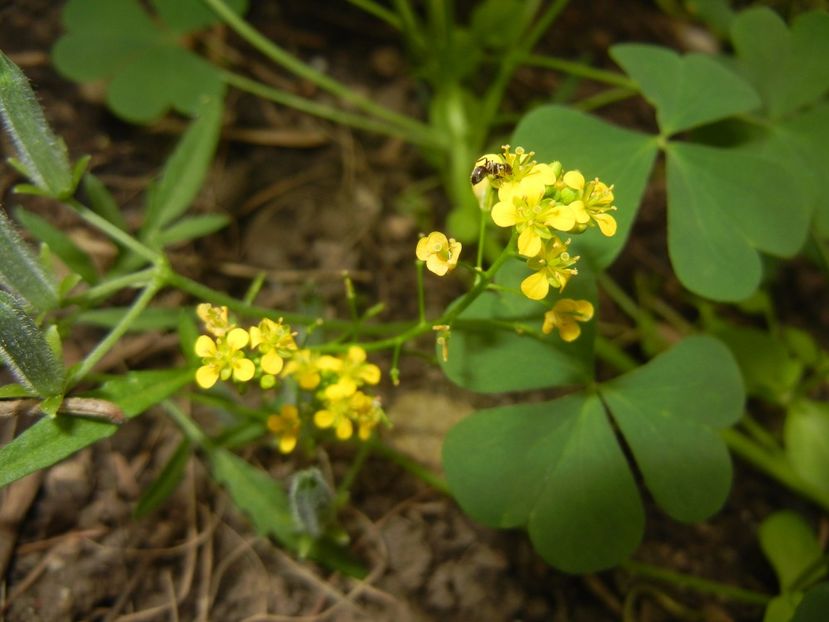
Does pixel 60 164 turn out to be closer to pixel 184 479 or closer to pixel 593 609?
pixel 184 479

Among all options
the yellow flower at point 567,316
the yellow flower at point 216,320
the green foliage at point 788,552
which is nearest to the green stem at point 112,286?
the yellow flower at point 216,320

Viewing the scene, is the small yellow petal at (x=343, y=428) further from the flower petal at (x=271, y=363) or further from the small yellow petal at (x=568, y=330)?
the small yellow petal at (x=568, y=330)

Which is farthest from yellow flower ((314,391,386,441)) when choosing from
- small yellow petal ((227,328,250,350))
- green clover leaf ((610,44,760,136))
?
green clover leaf ((610,44,760,136))

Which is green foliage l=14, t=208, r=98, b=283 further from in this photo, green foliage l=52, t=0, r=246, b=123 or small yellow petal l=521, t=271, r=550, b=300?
small yellow petal l=521, t=271, r=550, b=300

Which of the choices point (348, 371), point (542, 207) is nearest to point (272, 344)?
point (348, 371)

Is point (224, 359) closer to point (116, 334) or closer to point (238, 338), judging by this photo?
point (238, 338)

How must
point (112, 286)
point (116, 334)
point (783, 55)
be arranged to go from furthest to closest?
point (783, 55) < point (112, 286) < point (116, 334)
